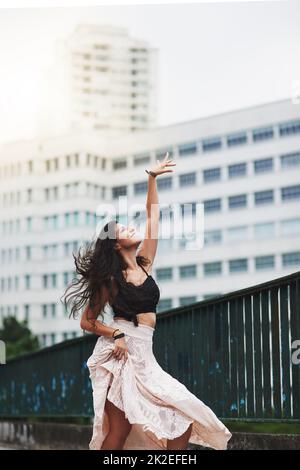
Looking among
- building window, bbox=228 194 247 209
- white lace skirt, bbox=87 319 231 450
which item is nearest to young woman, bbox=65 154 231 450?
white lace skirt, bbox=87 319 231 450

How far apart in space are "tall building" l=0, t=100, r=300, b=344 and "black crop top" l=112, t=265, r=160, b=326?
8074 cm

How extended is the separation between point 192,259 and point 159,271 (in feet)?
11.1

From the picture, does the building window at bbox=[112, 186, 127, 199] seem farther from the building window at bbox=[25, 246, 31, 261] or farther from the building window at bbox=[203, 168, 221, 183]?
the building window at bbox=[203, 168, 221, 183]

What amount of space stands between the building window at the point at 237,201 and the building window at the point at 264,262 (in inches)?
210

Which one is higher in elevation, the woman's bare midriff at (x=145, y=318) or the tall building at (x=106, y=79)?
the tall building at (x=106, y=79)

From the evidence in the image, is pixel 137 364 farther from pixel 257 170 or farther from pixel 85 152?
pixel 85 152

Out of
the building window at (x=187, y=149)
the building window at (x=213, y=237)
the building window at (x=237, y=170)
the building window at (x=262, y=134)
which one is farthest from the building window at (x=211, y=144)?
the building window at (x=213, y=237)

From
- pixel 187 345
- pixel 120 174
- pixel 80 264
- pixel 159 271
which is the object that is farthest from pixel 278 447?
pixel 120 174

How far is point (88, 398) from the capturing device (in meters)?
10.7

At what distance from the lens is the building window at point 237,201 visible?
296ft

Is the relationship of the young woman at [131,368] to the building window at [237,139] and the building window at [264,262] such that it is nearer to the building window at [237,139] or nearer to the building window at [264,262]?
the building window at [264,262]

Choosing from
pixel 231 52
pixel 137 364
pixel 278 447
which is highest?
pixel 231 52

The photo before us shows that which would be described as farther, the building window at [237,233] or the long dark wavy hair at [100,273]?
Result: the building window at [237,233]

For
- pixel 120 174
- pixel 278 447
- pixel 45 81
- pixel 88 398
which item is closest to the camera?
pixel 278 447
